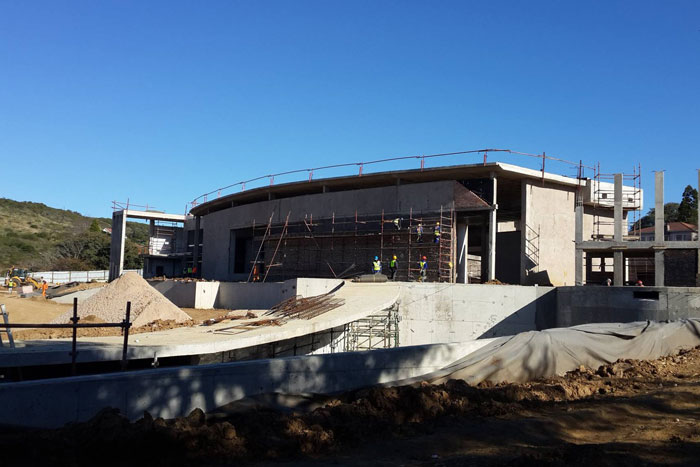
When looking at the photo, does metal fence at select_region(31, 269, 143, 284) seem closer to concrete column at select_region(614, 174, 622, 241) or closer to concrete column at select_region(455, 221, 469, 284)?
concrete column at select_region(455, 221, 469, 284)

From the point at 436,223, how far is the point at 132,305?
12759 millimetres

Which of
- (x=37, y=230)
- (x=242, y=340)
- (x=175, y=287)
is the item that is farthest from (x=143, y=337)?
(x=37, y=230)

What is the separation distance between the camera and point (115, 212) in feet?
142

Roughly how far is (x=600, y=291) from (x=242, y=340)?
13066mm

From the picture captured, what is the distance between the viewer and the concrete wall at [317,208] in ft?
80.5

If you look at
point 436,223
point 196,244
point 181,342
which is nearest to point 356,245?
point 436,223

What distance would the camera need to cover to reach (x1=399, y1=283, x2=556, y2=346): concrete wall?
64.7ft

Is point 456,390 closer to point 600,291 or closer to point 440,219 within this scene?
point 600,291

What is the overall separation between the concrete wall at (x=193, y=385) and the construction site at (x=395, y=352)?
→ 0.02m

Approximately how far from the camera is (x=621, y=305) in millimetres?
18422

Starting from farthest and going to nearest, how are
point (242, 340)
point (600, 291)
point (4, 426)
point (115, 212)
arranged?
point (115, 212) → point (600, 291) → point (242, 340) → point (4, 426)

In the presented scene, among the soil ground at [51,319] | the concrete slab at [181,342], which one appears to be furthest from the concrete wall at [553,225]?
the soil ground at [51,319]

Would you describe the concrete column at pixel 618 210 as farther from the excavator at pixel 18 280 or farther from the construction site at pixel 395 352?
the excavator at pixel 18 280

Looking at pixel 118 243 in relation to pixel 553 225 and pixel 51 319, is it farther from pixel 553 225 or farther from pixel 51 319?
pixel 553 225
